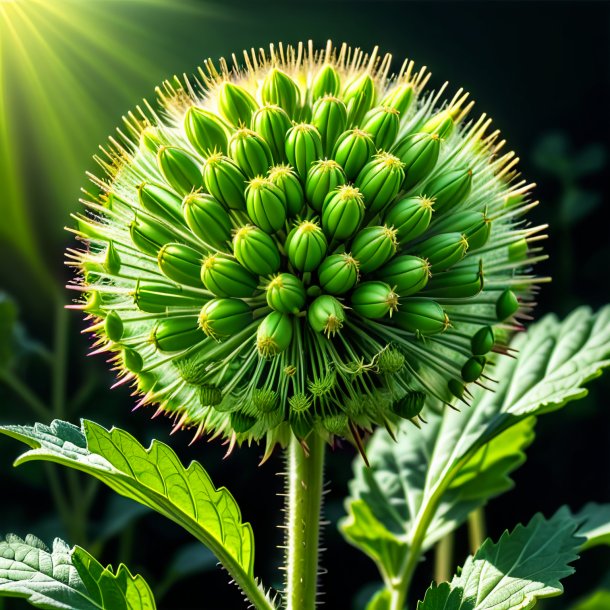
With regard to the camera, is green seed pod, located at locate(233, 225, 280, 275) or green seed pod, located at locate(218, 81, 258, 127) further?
green seed pod, located at locate(218, 81, 258, 127)

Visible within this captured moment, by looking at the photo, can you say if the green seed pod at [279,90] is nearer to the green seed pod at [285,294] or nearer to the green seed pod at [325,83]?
the green seed pod at [325,83]

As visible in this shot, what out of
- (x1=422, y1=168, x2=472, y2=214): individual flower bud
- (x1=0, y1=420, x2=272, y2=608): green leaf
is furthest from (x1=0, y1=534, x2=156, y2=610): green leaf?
(x1=422, y1=168, x2=472, y2=214): individual flower bud

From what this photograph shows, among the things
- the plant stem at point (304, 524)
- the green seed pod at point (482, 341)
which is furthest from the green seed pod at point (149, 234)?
the green seed pod at point (482, 341)

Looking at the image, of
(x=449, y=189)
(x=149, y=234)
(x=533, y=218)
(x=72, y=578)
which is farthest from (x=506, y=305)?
(x=533, y=218)

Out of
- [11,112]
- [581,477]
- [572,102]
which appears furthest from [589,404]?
[11,112]

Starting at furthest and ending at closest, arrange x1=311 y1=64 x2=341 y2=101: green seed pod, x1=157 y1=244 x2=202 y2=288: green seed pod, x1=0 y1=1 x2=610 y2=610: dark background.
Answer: x1=0 y1=1 x2=610 y2=610: dark background < x1=311 y1=64 x2=341 y2=101: green seed pod < x1=157 y1=244 x2=202 y2=288: green seed pod

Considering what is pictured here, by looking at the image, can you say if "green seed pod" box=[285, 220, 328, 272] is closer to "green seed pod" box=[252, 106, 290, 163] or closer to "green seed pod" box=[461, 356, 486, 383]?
"green seed pod" box=[252, 106, 290, 163]

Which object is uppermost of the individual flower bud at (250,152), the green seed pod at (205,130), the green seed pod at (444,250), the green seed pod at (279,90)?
the green seed pod at (279,90)
